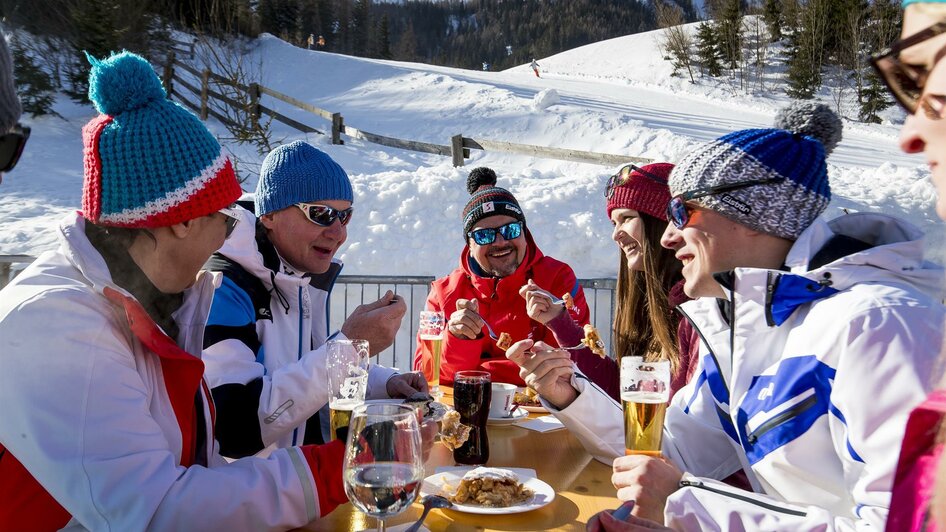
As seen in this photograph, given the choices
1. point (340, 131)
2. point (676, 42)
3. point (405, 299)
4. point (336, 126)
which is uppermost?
point (676, 42)

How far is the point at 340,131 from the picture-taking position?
20891mm

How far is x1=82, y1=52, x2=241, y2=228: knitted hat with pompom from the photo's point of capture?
2047mm

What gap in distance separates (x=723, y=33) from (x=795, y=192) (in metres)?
42.2

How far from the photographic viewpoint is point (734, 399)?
7.23ft

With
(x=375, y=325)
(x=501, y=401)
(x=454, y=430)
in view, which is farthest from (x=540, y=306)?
(x=454, y=430)

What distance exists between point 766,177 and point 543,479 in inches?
50.1

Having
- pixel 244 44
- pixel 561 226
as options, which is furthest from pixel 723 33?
pixel 561 226

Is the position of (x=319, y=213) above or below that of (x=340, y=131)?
below

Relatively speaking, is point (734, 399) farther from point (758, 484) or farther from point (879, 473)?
point (879, 473)

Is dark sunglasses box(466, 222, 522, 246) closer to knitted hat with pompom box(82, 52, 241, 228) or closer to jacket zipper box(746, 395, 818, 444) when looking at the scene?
→ knitted hat with pompom box(82, 52, 241, 228)

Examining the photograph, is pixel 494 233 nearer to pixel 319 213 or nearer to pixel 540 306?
pixel 540 306

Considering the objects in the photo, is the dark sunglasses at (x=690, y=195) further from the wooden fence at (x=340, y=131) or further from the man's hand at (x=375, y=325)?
the wooden fence at (x=340, y=131)

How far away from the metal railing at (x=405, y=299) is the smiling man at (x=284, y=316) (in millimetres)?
3369

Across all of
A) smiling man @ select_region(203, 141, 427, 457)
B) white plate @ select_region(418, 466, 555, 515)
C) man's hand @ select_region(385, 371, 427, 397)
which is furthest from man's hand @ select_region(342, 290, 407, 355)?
white plate @ select_region(418, 466, 555, 515)
